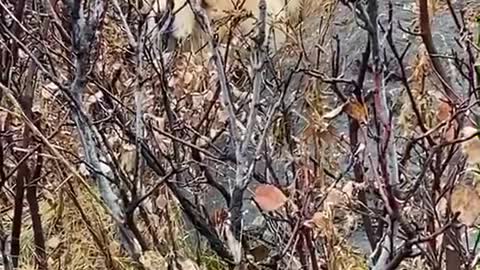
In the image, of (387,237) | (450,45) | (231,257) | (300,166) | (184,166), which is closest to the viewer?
(387,237)

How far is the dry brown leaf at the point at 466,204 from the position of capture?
4.91ft

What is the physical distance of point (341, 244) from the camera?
2.68 metres

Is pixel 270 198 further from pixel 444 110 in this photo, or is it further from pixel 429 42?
pixel 429 42

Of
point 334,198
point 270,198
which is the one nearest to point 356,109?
point 270,198

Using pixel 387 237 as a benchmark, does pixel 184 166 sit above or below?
above

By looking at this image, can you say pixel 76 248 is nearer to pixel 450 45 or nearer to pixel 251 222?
pixel 251 222

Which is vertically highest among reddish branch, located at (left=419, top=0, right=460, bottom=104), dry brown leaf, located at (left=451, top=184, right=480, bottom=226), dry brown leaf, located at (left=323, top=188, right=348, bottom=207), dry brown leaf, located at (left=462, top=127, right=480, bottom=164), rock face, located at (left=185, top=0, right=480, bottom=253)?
rock face, located at (left=185, top=0, right=480, bottom=253)

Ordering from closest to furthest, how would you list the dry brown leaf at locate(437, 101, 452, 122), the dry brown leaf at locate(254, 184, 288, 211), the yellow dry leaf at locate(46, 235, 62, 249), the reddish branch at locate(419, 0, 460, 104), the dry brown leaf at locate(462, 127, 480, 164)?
the dry brown leaf at locate(462, 127, 480, 164), the dry brown leaf at locate(254, 184, 288, 211), the dry brown leaf at locate(437, 101, 452, 122), the reddish branch at locate(419, 0, 460, 104), the yellow dry leaf at locate(46, 235, 62, 249)

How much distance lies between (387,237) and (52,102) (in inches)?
74.7

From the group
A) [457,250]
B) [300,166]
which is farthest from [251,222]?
[457,250]

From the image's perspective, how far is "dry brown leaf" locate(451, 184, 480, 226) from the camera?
1.50 metres

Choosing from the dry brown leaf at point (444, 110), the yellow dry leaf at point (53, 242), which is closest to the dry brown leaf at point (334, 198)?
the dry brown leaf at point (444, 110)

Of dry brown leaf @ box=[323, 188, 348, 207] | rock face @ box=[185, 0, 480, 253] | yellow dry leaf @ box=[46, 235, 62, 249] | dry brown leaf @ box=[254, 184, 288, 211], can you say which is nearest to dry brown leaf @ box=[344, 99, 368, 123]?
dry brown leaf @ box=[254, 184, 288, 211]

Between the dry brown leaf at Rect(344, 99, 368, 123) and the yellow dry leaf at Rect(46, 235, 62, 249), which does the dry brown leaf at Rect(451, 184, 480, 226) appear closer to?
the dry brown leaf at Rect(344, 99, 368, 123)
